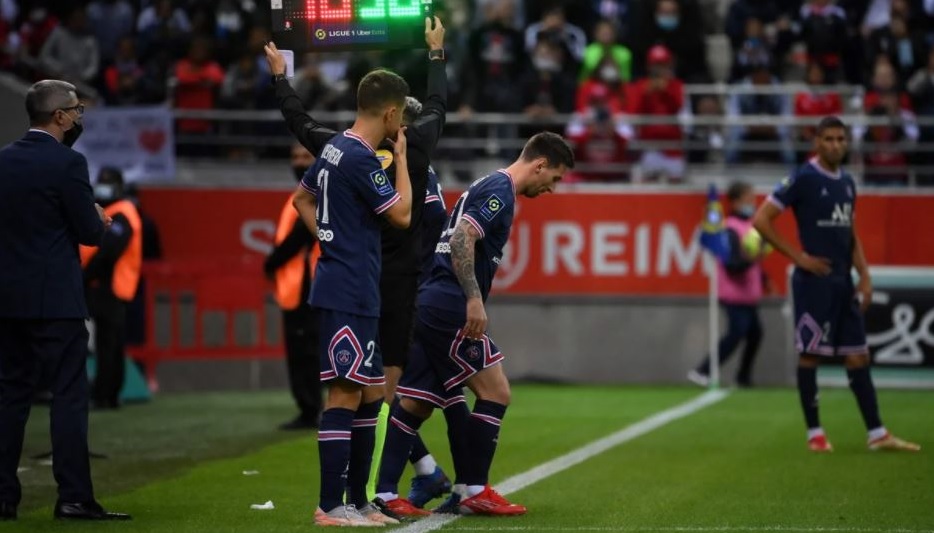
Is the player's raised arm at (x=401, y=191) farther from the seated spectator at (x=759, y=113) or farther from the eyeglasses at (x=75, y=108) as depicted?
the seated spectator at (x=759, y=113)

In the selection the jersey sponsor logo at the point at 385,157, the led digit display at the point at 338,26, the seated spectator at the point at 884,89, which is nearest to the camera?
the jersey sponsor logo at the point at 385,157

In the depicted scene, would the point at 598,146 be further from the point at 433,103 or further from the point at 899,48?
the point at 433,103

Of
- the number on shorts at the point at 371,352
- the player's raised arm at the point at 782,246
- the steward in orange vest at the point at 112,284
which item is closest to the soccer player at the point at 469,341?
the number on shorts at the point at 371,352

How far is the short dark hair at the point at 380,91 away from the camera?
844 cm

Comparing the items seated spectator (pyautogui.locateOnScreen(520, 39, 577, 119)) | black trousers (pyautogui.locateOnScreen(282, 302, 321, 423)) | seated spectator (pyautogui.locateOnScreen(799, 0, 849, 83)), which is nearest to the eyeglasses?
black trousers (pyautogui.locateOnScreen(282, 302, 321, 423))

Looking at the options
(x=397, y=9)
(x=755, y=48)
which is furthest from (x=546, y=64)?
(x=397, y=9)

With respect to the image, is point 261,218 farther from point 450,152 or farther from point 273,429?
point 273,429

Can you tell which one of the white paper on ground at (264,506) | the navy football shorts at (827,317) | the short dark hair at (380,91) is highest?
the short dark hair at (380,91)

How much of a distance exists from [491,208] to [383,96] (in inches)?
35.9

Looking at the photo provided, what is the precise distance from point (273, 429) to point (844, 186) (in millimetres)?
5155

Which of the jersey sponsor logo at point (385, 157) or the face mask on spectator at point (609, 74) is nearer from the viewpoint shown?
the jersey sponsor logo at point (385, 157)

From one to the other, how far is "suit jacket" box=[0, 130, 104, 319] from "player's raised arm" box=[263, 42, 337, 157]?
1.05m

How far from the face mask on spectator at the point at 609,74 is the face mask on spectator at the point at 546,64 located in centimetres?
57

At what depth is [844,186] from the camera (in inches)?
516
